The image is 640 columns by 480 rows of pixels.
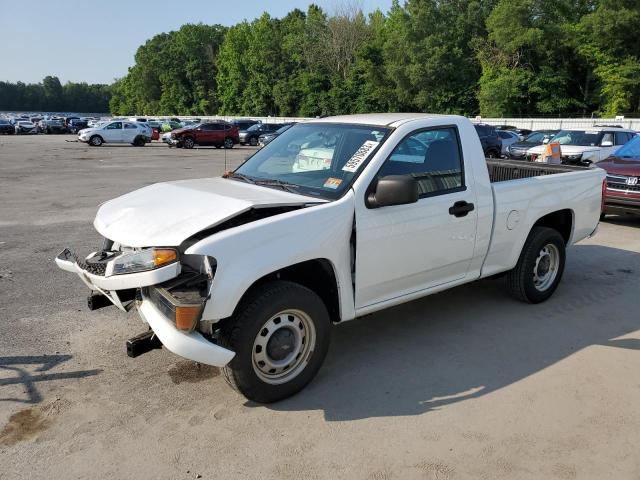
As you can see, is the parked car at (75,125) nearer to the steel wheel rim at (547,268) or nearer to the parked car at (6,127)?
the parked car at (6,127)

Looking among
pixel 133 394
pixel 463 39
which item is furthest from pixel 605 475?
pixel 463 39

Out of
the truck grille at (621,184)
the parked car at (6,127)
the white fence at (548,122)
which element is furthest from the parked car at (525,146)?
the parked car at (6,127)

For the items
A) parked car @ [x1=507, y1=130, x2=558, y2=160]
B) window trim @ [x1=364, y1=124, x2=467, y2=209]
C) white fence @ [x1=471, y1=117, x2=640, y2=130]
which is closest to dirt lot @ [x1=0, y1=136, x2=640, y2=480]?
window trim @ [x1=364, y1=124, x2=467, y2=209]

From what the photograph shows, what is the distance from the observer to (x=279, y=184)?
427 centimetres

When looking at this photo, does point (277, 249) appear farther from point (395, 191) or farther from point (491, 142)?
point (491, 142)

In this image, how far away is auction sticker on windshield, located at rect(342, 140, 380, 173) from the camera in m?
→ 4.00

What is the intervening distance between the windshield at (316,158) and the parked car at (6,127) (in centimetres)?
5199

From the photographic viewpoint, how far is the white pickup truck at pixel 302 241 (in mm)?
3287

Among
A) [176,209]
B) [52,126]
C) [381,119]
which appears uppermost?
[52,126]

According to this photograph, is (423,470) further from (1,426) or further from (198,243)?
(1,426)

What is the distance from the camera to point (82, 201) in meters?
11.9

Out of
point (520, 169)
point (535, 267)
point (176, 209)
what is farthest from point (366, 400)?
point (520, 169)

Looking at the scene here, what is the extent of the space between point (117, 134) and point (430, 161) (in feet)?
112

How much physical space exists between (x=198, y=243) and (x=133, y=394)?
132 centimetres
